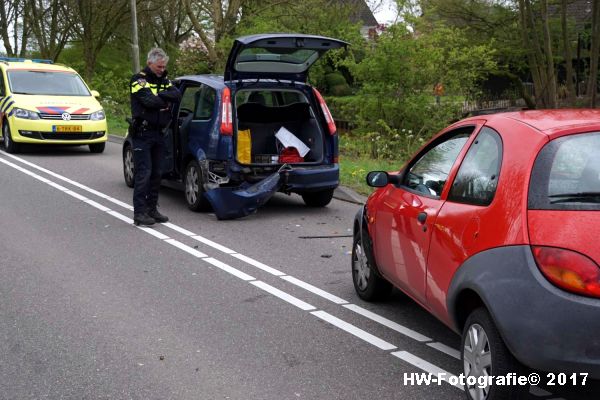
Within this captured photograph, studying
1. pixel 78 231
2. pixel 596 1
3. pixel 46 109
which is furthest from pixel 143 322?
pixel 596 1

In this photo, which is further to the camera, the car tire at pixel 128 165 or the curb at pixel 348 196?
the car tire at pixel 128 165

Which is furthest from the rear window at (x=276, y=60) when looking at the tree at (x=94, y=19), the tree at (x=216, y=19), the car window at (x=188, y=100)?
the tree at (x=94, y=19)

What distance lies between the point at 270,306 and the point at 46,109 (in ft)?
38.2

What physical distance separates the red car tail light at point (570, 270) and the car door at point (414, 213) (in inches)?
44.7

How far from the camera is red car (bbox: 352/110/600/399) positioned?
3479 millimetres

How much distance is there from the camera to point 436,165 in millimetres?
5098

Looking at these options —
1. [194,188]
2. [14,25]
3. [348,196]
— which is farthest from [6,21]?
[194,188]

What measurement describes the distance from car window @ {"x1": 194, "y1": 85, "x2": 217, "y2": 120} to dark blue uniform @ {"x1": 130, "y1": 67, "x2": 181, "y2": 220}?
2.01 ft

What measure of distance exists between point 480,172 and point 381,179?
1205 mm

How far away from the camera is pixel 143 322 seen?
18.6 feet

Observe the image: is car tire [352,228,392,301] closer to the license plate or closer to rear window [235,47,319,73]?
rear window [235,47,319,73]

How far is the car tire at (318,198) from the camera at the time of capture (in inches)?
419

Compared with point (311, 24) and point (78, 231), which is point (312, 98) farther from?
point (311, 24)

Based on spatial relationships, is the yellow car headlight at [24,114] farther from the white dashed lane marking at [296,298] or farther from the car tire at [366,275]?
the car tire at [366,275]
